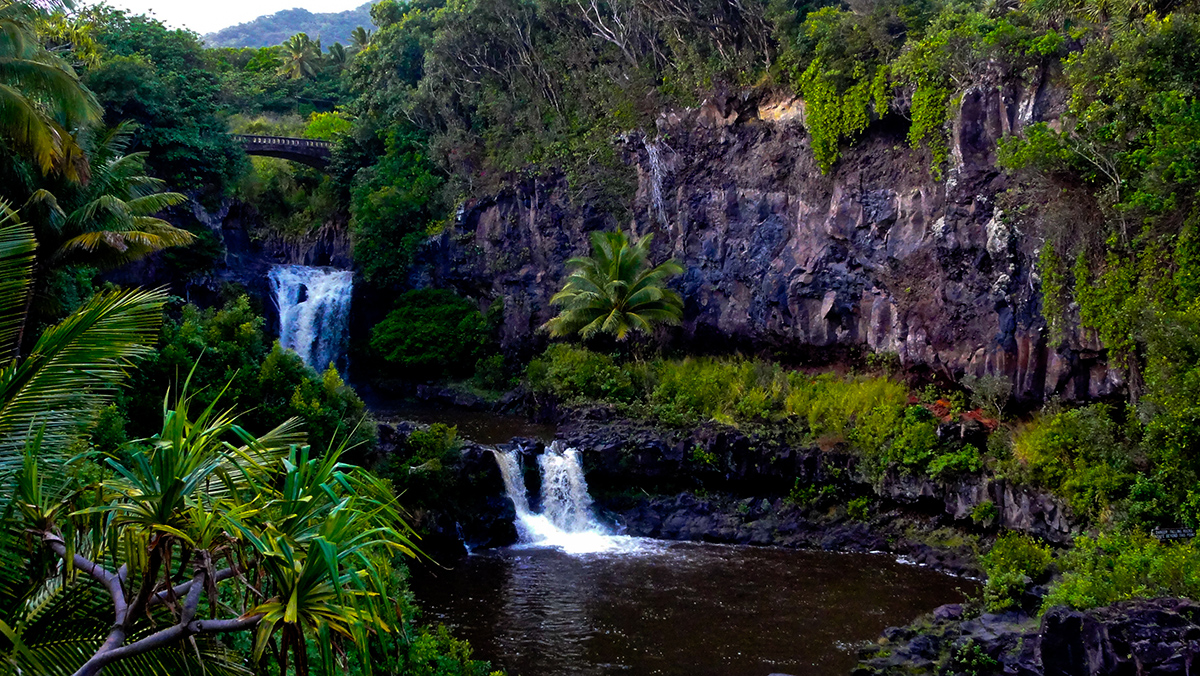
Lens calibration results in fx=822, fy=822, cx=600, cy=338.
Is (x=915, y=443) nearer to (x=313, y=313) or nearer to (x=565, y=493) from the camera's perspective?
(x=565, y=493)

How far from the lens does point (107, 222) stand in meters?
13.3

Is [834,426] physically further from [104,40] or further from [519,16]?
[104,40]

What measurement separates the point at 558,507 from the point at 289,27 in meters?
122

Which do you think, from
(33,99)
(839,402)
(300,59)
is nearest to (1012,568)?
(839,402)

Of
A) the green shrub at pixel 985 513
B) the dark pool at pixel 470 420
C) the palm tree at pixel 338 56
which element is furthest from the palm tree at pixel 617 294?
the palm tree at pixel 338 56

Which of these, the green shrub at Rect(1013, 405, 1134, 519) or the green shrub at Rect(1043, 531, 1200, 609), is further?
the green shrub at Rect(1013, 405, 1134, 519)

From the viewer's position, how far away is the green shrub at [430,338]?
28594 millimetres

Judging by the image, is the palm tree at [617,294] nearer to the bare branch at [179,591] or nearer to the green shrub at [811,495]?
the green shrub at [811,495]

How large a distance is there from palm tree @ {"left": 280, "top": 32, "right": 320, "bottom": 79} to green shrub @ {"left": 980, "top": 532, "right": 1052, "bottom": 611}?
4209cm

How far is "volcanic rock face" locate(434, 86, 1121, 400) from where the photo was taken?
1728 centimetres

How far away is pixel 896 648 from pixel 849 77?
1413 cm

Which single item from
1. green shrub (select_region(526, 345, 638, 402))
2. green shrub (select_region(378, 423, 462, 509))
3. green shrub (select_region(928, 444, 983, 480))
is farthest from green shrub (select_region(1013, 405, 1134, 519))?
green shrub (select_region(378, 423, 462, 509))

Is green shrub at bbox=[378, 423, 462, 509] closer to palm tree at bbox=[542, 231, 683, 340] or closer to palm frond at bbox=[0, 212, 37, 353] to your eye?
palm tree at bbox=[542, 231, 683, 340]

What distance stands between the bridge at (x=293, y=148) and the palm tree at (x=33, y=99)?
1972cm
